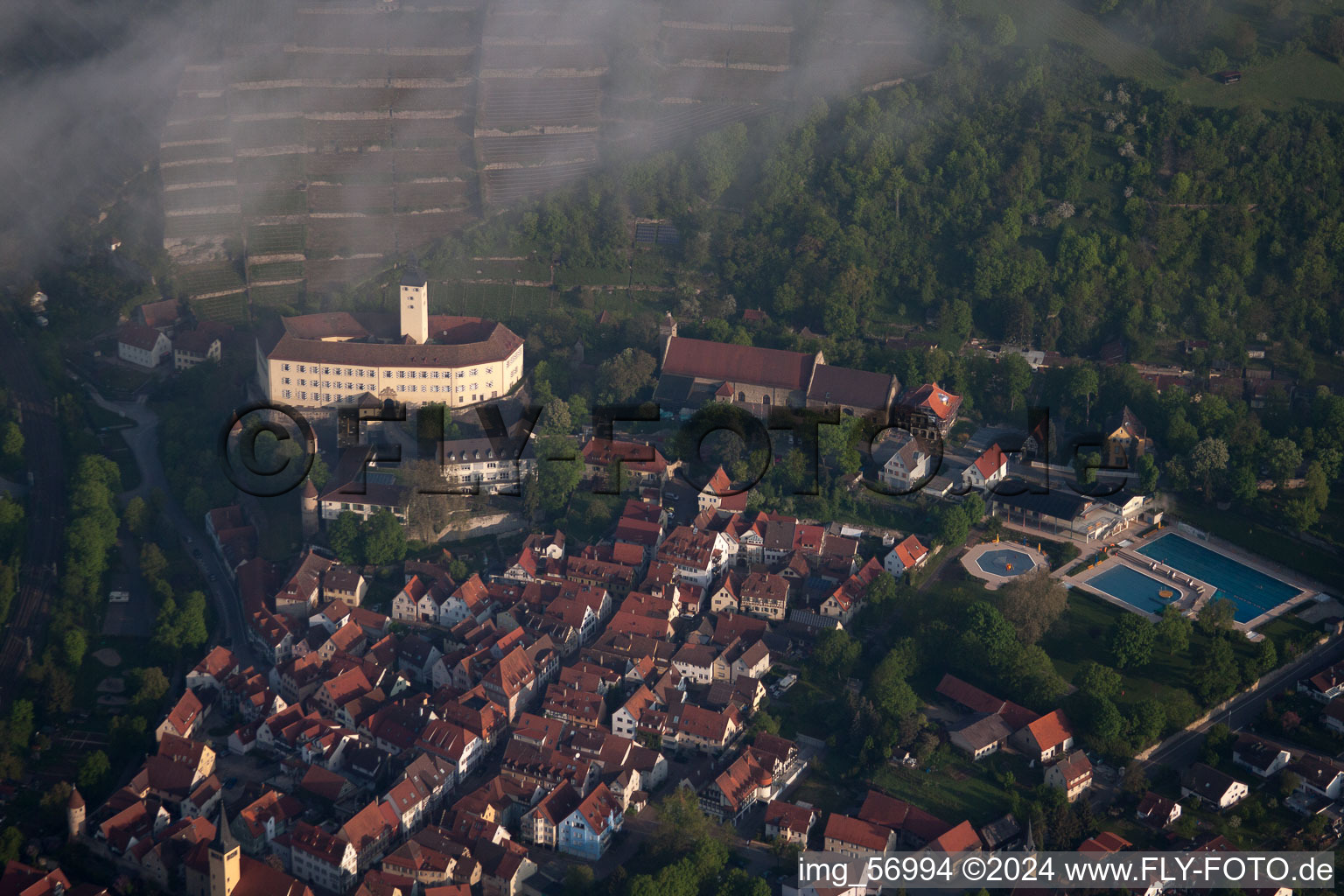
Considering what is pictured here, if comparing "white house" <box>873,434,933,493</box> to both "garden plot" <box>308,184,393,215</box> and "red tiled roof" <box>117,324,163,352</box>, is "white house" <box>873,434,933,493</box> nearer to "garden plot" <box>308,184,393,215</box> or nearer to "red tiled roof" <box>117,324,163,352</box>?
"garden plot" <box>308,184,393,215</box>

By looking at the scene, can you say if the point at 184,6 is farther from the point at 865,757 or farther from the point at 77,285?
the point at 865,757

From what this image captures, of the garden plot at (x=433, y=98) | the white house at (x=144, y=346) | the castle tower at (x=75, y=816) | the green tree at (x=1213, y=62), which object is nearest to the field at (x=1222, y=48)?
the green tree at (x=1213, y=62)

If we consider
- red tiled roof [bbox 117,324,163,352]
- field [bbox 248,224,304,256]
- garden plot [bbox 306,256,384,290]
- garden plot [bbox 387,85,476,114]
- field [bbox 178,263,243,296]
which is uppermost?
garden plot [bbox 387,85,476,114]

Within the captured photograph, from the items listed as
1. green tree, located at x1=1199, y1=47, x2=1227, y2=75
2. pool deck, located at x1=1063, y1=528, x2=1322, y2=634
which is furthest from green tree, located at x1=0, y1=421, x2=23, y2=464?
green tree, located at x1=1199, y1=47, x2=1227, y2=75

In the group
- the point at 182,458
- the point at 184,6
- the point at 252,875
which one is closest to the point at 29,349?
the point at 182,458

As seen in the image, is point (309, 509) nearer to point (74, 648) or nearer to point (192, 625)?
point (192, 625)

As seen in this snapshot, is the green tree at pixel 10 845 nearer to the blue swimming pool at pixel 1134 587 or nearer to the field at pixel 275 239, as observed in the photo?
the blue swimming pool at pixel 1134 587
